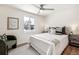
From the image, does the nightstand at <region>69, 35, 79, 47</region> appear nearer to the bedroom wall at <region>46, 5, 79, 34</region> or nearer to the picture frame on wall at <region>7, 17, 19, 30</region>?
the bedroom wall at <region>46, 5, 79, 34</region>

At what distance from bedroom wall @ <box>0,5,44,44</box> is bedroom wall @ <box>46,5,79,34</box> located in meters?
0.19

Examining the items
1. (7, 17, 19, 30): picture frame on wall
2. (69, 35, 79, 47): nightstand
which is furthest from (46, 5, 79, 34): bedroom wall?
(7, 17, 19, 30): picture frame on wall

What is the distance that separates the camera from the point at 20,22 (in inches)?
53.7

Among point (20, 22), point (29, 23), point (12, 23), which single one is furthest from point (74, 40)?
point (12, 23)

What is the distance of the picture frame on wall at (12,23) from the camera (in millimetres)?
1263

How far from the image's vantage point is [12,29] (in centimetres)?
131

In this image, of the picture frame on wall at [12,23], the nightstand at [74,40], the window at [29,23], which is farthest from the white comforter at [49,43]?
the picture frame on wall at [12,23]

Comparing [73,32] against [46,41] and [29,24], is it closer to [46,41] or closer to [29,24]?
[46,41]

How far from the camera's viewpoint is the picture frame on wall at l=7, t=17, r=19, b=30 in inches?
49.7

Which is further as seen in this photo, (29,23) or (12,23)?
(29,23)

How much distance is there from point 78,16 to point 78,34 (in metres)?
0.30

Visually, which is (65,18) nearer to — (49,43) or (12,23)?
(49,43)

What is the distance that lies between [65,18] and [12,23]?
929 millimetres

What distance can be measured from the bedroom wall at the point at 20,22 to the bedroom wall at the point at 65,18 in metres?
0.19
